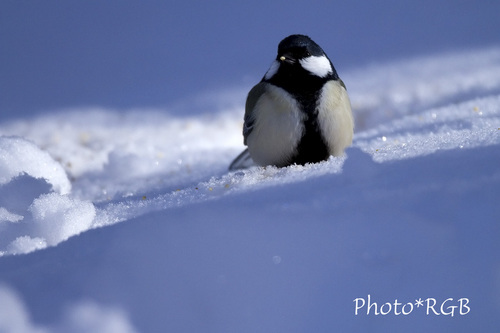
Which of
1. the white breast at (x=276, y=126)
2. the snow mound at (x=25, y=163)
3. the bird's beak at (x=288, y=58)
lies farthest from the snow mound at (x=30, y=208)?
the bird's beak at (x=288, y=58)

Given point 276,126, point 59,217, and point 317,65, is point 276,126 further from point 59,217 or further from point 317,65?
point 59,217

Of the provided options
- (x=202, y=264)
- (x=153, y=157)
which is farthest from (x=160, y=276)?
(x=153, y=157)

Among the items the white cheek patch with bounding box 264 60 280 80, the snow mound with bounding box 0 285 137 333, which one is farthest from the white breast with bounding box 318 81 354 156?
the snow mound with bounding box 0 285 137 333

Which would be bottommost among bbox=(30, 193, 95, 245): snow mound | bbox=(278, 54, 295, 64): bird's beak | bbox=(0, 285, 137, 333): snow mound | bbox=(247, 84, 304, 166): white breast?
bbox=(0, 285, 137, 333): snow mound

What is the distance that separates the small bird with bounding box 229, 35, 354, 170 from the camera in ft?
4.19

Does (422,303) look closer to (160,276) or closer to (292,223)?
(292,223)

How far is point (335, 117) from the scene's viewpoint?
1.30 m

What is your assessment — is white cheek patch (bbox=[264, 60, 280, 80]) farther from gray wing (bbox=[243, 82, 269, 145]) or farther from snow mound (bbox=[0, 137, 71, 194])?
snow mound (bbox=[0, 137, 71, 194])

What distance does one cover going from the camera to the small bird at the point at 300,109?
1277 mm

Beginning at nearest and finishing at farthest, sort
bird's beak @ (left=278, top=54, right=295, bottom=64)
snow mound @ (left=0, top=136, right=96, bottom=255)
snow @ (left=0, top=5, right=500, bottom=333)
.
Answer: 1. snow @ (left=0, top=5, right=500, bottom=333)
2. snow mound @ (left=0, top=136, right=96, bottom=255)
3. bird's beak @ (left=278, top=54, right=295, bottom=64)

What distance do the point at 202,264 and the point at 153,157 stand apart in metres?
1.33

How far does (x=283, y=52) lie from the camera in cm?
128

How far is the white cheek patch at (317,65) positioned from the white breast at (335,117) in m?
0.03

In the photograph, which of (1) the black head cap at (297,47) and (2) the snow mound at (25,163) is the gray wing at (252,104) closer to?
(1) the black head cap at (297,47)
